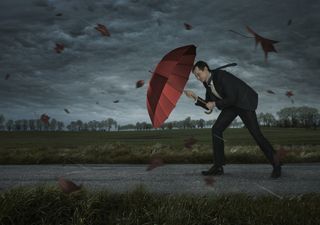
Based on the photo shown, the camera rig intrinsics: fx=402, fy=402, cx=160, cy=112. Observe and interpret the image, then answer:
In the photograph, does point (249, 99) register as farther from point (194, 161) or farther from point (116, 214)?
point (194, 161)

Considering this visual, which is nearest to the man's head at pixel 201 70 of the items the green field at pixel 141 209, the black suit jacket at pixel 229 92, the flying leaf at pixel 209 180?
the black suit jacket at pixel 229 92

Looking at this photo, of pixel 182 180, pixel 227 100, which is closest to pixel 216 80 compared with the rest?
pixel 227 100

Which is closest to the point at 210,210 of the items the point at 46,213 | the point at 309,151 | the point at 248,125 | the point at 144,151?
the point at 46,213

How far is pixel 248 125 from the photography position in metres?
6.59

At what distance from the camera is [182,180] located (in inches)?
259

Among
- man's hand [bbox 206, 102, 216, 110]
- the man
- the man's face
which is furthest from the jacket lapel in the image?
man's hand [bbox 206, 102, 216, 110]

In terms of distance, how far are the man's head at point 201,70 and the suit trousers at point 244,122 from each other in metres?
0.78

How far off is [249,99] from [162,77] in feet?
6.72

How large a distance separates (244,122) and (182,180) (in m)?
1.40

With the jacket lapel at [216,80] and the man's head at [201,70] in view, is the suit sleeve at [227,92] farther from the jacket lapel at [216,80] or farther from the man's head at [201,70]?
the man's head at [201,70]

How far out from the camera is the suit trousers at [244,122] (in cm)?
658

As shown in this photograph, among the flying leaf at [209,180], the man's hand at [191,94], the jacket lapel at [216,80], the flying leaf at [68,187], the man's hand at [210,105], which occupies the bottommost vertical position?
the flying leaf at [209,180]

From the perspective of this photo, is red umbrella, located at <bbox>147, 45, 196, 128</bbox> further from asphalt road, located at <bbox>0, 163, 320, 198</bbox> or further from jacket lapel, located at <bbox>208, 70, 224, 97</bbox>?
asphalt road, located at <bbox>0, 163, 320, 198</bbox>

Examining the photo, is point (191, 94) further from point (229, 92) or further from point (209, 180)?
point (209, 180)
